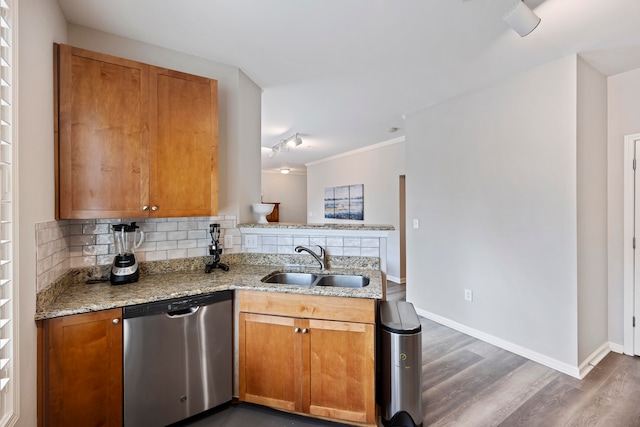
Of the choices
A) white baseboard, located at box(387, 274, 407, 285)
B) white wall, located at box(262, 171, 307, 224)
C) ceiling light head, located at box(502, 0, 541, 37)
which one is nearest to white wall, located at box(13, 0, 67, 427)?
ceiling light head, located at box(502, 0, 541, 37)

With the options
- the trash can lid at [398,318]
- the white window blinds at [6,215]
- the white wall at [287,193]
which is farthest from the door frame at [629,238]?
the white wall at [287,193]

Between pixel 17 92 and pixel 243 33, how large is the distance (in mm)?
1323

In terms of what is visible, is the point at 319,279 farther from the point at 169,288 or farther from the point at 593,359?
the point at 593,359

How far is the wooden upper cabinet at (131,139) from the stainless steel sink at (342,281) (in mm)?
946

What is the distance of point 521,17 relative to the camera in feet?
5.11

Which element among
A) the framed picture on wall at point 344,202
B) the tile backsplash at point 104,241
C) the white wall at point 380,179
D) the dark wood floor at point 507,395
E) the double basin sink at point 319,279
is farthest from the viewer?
the framed picture on wall at point 344,202

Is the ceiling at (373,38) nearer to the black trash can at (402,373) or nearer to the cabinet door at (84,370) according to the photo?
the cabinet door at (84,370)

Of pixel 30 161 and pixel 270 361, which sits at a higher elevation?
pixel 30 161

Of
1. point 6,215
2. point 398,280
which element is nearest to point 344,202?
point 398,280

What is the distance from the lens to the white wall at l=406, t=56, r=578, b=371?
2301mm

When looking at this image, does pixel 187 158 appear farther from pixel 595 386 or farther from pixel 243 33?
pixel 595 386

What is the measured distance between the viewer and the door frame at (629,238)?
8.23 feet

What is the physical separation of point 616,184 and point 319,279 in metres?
2.90

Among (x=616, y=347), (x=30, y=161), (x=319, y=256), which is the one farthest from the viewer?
(x=616, y=347)
